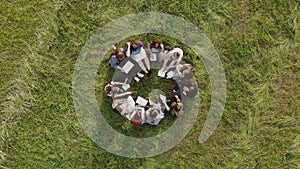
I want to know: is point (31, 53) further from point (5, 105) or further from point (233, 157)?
point (233, 157)

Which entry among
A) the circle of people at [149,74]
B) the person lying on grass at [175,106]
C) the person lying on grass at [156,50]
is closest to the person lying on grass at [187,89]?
the circle of people at [149,74]

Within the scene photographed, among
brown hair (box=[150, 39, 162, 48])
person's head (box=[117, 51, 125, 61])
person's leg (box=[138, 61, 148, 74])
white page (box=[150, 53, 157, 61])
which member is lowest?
person's leg (box=[138, 61, 148, 74])

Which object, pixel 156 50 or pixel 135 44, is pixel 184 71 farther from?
pixel 135 44

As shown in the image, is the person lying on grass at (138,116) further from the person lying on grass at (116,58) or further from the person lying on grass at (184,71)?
the person lying on grass at (184,71)

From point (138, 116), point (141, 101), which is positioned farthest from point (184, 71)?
point (138, 116)

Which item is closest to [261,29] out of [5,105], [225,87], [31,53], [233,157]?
[225,87]

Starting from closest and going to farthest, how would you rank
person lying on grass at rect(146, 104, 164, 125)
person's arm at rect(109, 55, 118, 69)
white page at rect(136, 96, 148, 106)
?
person lying on grass at rect(146, 104, 164, 125), person's arm at rect(109, 55, 118, 69), white page at rect(136, 96, 148, 106)

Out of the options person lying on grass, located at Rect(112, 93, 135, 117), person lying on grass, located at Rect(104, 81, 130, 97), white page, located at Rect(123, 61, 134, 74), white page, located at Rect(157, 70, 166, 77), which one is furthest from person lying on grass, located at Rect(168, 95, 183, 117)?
white page, located at Rect(123, 61, 134, 74)

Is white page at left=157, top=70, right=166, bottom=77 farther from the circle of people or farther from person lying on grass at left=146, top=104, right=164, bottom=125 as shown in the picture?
person lying on grass at left=146, top=104, right=164, bottom=125
